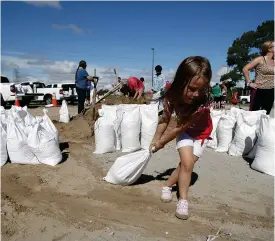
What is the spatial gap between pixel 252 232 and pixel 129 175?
1.15m

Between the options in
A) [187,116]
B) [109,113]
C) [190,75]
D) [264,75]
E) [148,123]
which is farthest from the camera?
[109,113]

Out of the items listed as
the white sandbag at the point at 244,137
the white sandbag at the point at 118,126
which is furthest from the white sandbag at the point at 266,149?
the white sandbag at the point at 118,126

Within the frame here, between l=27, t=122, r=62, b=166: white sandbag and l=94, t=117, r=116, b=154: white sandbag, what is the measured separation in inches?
28.9

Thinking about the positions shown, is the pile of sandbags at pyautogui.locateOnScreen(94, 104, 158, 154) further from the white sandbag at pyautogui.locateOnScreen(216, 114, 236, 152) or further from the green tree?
the green tree

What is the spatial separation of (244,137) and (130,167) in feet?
6.34

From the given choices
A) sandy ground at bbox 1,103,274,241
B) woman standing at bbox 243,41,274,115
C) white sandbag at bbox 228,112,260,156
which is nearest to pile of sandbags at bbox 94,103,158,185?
sandy ground at bbox 1,103,274,241

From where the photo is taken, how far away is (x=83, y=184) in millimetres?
2914

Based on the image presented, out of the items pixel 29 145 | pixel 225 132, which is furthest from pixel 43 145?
pixel 225 132

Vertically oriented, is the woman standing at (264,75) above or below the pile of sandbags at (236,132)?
above

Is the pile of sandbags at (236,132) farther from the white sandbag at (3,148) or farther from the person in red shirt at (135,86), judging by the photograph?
the white sandbag at (3,148)

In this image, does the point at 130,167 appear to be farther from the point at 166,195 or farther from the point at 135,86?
the point at 135,86

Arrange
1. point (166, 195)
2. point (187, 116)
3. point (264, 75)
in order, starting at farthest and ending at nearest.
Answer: point (264, 75) < point (166, 195) < point (187, 116)

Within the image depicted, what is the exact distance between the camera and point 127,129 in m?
4.15

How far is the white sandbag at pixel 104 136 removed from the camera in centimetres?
413
